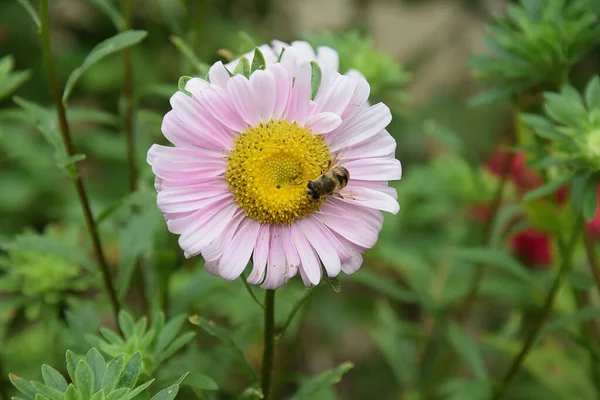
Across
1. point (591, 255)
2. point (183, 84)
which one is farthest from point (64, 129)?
point (591, 255)

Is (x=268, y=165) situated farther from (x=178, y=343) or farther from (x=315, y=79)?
(x=178, y=343)

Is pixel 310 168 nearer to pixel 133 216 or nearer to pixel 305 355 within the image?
pixel 133 216

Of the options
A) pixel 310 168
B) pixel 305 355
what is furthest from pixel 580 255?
pixel 310 168

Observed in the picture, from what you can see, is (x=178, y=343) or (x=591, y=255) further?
(x=591, y=255)

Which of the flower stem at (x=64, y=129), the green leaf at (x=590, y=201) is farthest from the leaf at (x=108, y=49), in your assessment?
the green leaf at (x=590, y=201)

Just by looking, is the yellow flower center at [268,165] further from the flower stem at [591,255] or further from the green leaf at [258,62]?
the flower stem at [591,255]
